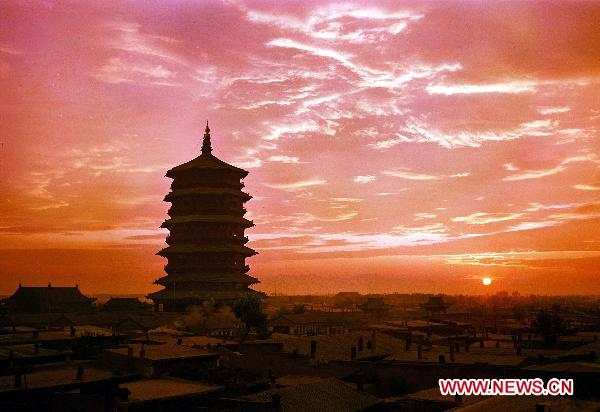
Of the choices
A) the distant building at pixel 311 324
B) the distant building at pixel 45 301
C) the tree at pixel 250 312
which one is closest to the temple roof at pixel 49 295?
the distant building at pixel 45 301

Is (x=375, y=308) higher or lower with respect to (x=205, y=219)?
lower

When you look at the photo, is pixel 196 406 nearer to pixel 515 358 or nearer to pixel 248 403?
pixel 248 403

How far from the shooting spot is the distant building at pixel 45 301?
106 metres

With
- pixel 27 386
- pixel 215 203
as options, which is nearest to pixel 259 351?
pixel 27 386

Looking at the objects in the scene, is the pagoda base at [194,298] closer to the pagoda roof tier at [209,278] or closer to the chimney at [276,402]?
the pagoda roof tier at [209,278]

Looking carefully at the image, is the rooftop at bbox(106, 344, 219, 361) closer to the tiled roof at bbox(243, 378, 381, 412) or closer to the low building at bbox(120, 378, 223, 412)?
the low building at bbox(120, 378, 223, 412)

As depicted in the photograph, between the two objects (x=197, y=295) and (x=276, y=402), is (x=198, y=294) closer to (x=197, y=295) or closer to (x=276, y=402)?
(x=197, y=295)

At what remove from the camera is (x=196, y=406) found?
33.1m

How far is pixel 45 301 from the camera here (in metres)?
109

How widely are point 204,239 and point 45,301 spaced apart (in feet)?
117

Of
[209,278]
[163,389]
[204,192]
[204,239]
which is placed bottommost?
[163,389]

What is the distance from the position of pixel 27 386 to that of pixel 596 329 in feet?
257

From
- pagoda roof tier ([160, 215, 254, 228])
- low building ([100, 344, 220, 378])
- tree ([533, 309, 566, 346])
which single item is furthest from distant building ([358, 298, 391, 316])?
low building ([100, 344, 220, 378])

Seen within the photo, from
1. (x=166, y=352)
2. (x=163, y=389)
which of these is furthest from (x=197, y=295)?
(x=163, y=389)
